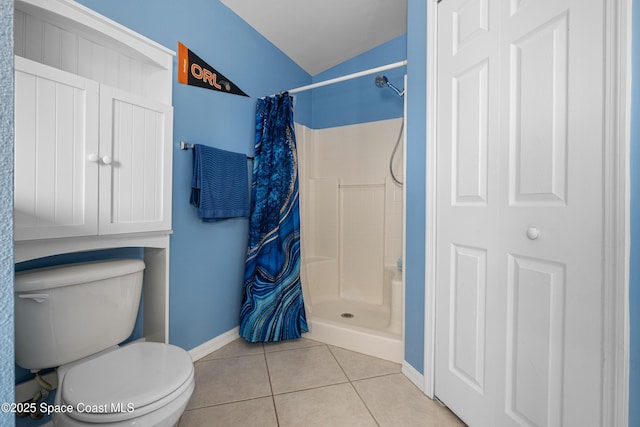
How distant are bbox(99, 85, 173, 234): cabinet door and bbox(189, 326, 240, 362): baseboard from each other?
0.88 metres

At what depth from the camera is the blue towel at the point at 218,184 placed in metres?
1.70

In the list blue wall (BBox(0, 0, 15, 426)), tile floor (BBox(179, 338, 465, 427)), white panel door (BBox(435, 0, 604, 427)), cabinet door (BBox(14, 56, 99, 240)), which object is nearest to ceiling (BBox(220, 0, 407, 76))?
white panel door (BBox(435, 0, 604, 427))

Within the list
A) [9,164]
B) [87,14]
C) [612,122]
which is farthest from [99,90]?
[612,122]

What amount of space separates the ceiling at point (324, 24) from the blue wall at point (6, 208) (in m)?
1.96

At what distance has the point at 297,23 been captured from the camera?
2.19 m

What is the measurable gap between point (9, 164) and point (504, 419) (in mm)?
1535

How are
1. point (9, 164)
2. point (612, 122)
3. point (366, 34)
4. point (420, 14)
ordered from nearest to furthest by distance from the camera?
point (9, 164) < point (612, 122) < point (420, 14) < point (366, 34)

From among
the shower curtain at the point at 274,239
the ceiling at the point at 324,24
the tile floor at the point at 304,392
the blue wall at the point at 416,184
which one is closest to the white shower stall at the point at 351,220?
the shower curtain at the point at 274,239

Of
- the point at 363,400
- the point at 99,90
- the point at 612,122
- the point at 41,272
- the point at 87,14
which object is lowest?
the point at 363,400

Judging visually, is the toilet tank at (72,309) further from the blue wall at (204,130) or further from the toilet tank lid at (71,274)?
the blue wall at (204,130)

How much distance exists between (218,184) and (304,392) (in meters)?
1.25

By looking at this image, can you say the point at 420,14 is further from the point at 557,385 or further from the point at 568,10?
the point at 557,385

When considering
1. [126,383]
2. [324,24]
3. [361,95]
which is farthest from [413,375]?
[324,24]

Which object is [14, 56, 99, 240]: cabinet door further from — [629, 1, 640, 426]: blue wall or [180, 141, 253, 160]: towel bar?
[629, 1, 640, 426]: blue wall
